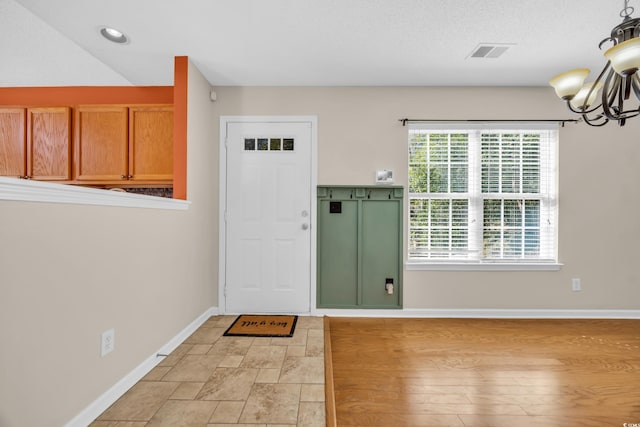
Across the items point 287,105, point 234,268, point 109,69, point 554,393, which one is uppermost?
point 109,69

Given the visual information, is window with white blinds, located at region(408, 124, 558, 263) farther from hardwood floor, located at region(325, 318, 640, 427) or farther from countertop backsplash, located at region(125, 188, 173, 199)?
countertop backsplash, located at region(125, 188, 173, 199)

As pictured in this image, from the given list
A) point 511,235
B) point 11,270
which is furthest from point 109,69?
point 511,235

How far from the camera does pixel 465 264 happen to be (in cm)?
341

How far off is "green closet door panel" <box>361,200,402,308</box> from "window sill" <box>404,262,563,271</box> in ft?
0.70

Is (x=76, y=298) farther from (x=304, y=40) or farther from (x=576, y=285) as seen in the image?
(x=576, y=285)

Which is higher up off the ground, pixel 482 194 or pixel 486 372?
pixel 482 194

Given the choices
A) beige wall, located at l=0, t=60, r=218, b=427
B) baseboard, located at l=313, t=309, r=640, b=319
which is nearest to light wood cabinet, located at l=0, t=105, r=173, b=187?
beige wall, located at l=0, t=60, r=218, b=427

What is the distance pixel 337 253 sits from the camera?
3.46 metres

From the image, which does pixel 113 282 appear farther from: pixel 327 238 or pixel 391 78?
pixel 391 78

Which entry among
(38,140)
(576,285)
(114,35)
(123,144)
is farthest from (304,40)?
(576,285)

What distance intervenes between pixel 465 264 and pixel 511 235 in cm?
61

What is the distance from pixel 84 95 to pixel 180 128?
4.93ft

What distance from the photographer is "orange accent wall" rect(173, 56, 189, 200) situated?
2.80m

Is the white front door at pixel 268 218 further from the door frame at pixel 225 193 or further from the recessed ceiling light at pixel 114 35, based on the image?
the recessed ceiling light at pixel 114 35
